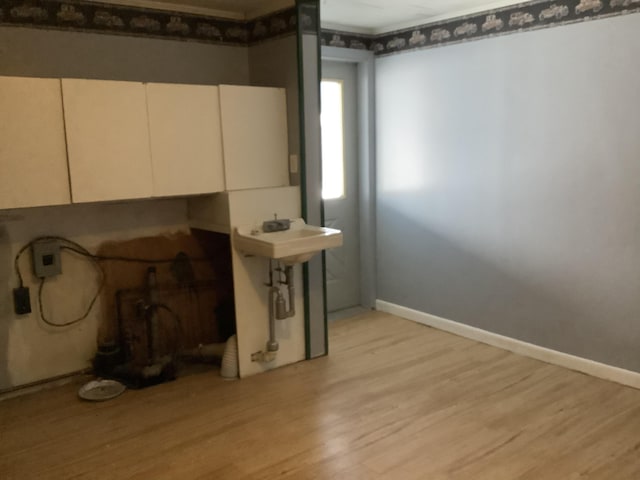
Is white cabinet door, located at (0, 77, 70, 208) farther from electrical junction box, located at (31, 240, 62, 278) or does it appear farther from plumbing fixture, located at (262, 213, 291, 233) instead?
plumbing fixture, located at (262, 213, 291, 233)

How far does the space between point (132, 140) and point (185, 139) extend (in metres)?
0.31

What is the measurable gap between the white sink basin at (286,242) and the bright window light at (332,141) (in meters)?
1.19

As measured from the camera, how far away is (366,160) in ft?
15.7

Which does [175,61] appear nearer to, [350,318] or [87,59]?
[87,59]

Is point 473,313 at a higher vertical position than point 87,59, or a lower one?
lower

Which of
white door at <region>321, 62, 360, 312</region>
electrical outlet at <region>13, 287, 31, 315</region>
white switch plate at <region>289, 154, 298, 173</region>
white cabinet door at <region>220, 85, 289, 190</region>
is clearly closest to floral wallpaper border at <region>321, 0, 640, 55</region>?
white door at <region>321, 62, 360, 312</region>

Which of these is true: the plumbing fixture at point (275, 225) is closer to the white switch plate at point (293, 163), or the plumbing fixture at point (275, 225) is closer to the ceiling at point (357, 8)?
the white switch plate at point (293, 163)

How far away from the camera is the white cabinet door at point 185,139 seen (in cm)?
324

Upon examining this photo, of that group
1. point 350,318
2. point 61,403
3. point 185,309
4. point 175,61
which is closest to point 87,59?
point 175,61

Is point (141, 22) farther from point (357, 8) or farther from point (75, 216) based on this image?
point (357, 8)

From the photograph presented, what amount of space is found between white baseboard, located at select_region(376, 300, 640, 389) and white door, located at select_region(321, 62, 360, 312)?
39cm

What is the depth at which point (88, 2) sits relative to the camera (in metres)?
3.36

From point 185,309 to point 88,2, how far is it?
205 centimetres

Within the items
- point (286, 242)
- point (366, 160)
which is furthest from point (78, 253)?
point (366, 160)
